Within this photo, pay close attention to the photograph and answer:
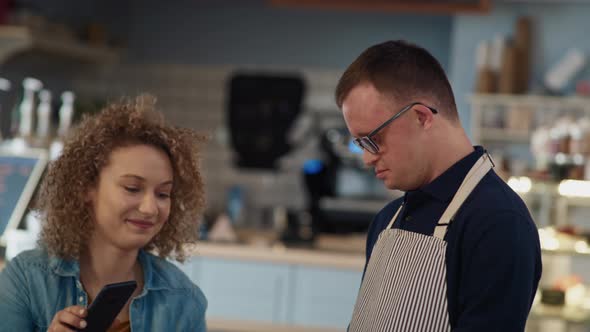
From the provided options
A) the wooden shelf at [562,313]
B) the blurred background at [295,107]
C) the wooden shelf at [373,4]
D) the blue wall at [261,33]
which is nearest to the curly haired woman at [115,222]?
the blurred background at [295,107]

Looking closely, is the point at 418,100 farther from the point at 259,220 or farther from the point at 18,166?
the point at 259,220

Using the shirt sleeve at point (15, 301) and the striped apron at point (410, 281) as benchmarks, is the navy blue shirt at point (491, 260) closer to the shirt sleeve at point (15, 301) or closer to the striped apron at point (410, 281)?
the striped apron at point (410, 281)

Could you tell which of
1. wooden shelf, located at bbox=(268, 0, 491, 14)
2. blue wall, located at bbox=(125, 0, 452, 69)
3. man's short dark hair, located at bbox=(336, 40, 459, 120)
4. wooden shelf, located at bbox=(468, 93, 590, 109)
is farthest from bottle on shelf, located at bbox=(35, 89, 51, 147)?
man's short dark hair, located at bbox=(336, 40, 459, 120)

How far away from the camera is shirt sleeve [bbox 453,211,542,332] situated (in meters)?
1.67

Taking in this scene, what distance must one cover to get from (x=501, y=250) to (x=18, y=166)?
2.47 meters

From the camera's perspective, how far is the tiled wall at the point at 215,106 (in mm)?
7262

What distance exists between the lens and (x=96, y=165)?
2199 mm

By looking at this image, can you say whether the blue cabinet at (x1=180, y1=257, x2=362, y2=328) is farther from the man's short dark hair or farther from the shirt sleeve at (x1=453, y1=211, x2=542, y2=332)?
the shirt sleeve at (x1=453, y1=211, x2=542, y2=332)

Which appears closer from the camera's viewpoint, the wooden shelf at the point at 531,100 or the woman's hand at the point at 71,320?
the woman's hand at the point at 71,320

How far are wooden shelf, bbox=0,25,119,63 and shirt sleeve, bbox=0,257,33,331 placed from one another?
3872mm

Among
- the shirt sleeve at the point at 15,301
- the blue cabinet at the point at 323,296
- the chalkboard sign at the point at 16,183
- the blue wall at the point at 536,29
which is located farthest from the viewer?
the blue wall at the point at 536,29

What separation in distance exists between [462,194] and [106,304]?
28.2 inches

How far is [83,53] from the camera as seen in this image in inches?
267

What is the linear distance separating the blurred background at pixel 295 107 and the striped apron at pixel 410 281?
2321 mm
